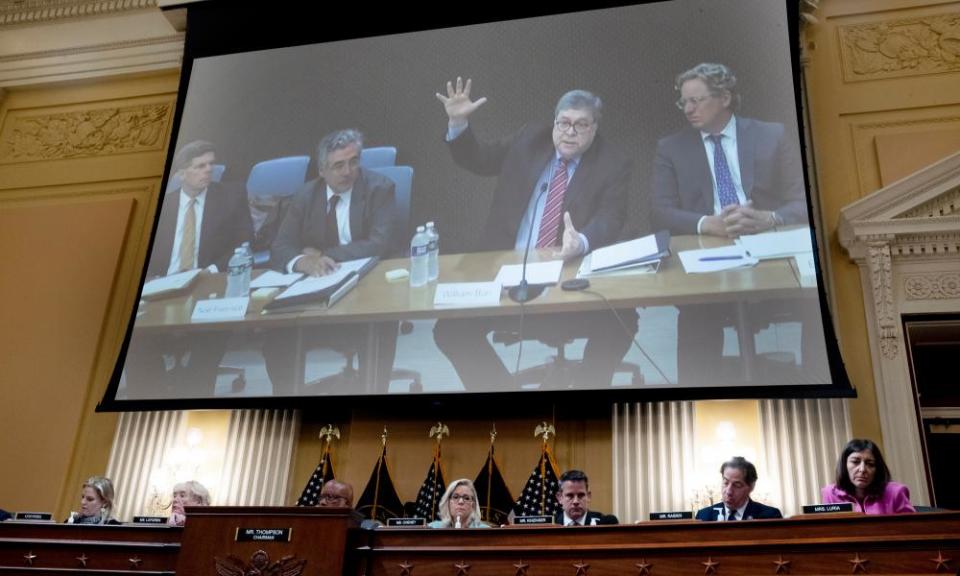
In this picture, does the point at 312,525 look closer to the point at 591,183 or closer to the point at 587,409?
the point at 587,409

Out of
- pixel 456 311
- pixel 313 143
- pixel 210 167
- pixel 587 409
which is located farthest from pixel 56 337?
pixel 587 409

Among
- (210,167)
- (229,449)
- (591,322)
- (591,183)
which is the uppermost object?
(210,167)

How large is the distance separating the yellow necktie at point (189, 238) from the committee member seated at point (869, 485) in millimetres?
4804

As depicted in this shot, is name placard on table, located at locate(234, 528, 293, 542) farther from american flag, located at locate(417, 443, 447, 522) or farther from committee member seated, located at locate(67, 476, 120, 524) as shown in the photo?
american flag, located at locate(417, 443, 447, 522)

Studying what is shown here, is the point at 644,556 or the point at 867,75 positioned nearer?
the point at 644,556

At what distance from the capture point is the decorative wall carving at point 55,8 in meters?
8.84

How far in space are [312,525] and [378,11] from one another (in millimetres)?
4925

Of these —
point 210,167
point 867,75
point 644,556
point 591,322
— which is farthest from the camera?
point 210,167

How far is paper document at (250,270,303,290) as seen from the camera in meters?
6.88

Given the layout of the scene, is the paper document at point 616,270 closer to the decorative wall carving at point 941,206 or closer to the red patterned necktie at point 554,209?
the red patterned necktie at point 554,209

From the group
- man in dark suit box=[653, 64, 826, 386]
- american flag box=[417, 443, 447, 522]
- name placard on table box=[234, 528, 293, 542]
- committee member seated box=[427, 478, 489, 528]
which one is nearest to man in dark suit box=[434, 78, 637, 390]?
man in dark suit box=[653, 64, 826, 386]

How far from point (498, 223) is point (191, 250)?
2.36 m

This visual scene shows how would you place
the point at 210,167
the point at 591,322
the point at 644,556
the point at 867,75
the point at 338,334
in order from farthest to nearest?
the point at 210,167 < the point at 867,75 < the point at 338,334 < the point at 591,322 < the point at 644,556

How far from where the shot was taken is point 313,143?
Answer: 739cm
